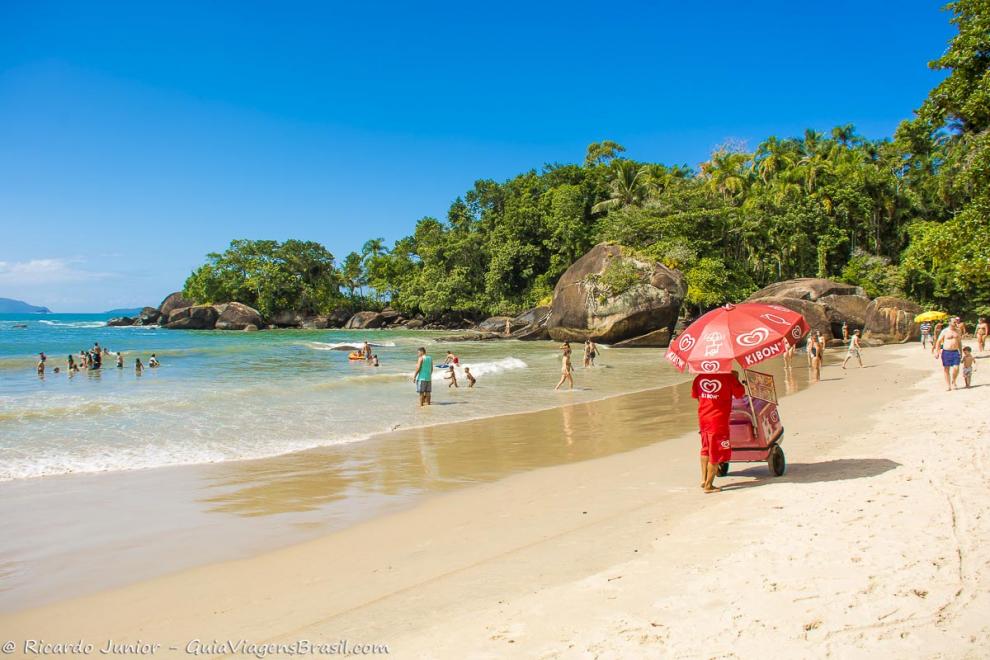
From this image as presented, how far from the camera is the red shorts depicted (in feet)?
22.2

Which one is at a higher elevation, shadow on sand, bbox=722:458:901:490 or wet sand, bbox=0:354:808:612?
shadow on sand, bbox=722:458:901:490

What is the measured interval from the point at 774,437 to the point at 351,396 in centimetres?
1399

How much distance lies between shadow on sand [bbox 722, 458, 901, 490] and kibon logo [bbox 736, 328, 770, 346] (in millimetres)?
1639

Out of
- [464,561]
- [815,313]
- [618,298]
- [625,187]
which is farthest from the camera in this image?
[625,187]

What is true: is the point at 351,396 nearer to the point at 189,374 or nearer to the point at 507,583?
the point at 189,374

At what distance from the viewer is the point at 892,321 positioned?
102 feet

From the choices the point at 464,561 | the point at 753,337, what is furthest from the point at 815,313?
the point at 464,561

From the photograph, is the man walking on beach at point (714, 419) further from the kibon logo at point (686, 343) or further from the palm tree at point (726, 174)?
the palm tree at point (726, 174)

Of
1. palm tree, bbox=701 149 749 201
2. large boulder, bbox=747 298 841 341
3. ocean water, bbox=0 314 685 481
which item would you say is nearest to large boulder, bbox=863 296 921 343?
large boulder, bbox=747 298 841 341

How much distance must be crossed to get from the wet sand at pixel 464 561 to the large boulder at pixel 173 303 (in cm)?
8477

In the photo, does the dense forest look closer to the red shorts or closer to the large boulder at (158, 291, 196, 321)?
the large boulder at (158, 291, 196, 321)

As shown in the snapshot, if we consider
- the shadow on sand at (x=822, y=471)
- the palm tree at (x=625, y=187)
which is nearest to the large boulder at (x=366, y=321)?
the palm tree at (x=625, y=187)

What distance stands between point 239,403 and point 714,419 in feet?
47.3

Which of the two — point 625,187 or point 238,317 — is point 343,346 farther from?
point 238,317
